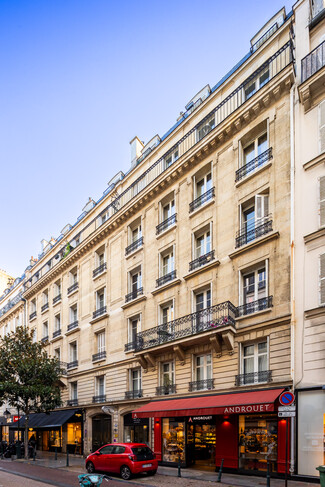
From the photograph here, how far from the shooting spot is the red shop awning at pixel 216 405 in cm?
1648

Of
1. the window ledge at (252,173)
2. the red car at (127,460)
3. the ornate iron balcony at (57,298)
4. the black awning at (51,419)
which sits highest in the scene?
the window ledge at (252,173)

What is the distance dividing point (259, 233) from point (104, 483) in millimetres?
11063

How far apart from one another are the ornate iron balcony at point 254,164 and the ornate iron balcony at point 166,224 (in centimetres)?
491

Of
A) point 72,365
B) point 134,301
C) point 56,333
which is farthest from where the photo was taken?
point 56,333

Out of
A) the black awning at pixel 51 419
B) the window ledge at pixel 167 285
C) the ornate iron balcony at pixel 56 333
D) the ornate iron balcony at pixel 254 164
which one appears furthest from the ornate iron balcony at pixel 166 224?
the ornate iron balcony at pixel 56 333

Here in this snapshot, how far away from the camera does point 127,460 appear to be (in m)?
18.2

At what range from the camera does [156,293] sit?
25.2 metres

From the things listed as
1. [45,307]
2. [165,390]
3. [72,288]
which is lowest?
[165,390]

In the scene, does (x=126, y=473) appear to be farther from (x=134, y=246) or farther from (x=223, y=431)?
(x=134, y=246)

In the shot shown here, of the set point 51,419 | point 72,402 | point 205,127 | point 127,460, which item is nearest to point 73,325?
point 72,402

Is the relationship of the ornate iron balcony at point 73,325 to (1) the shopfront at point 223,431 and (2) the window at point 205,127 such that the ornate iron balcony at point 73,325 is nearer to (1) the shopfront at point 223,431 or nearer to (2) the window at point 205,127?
(1) the shopfront at point 223,431

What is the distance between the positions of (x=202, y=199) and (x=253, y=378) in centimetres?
888

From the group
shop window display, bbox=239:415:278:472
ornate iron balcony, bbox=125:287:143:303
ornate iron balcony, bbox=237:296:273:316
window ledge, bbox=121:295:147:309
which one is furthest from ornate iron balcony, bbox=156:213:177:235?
shop window display, bbox=239:415:278:472

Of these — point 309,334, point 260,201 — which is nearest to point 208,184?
point 260,201
